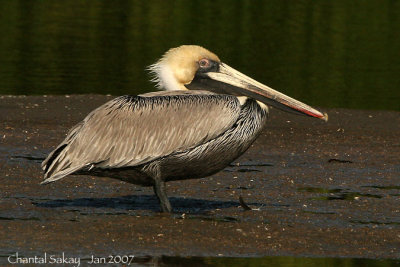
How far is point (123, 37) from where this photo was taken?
27.6m

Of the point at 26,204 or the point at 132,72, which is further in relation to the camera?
the point at 132,72

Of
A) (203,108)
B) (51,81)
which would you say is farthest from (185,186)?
(51,81)

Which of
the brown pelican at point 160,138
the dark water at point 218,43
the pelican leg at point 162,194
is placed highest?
the brown pelican at point 160,138

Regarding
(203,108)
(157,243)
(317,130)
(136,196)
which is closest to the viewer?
(157,243)

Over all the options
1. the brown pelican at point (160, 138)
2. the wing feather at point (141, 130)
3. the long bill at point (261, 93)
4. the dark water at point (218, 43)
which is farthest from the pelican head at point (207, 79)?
the dark water at point (218, 43)

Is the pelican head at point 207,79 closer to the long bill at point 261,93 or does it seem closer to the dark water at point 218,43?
the long bill at point 261,93

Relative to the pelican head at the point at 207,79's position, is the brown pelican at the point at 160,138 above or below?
below

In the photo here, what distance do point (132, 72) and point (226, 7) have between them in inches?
629

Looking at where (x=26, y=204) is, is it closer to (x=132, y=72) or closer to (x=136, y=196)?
(x=136, y=196)

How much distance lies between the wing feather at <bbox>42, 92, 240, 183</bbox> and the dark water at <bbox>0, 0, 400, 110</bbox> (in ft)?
29.2

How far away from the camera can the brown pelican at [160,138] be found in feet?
28.8

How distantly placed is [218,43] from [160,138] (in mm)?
17763

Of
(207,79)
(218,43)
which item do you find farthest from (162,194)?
(218,43)

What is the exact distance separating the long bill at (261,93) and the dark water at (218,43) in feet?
27.5
